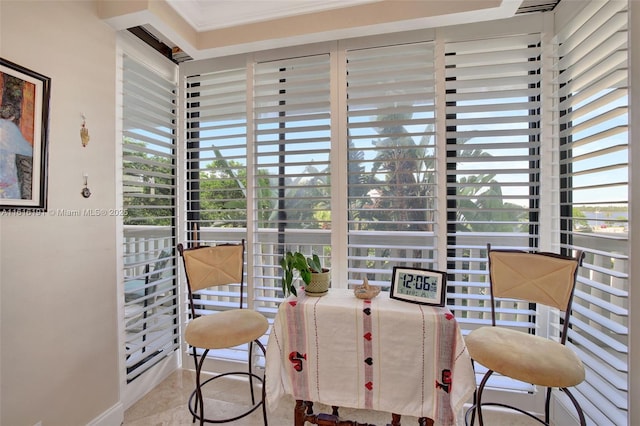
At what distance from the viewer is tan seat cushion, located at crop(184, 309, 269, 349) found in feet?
5.00

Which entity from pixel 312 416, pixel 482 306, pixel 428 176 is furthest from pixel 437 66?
pixel 312 416

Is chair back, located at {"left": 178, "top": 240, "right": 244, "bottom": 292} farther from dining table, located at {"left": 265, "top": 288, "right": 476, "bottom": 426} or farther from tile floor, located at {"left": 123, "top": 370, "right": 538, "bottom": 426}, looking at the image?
tile floor, located at {"left": 123, "top": 370, "right": 538, "bottom": 426}

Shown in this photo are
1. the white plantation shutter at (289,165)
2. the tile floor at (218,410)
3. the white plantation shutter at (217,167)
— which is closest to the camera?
the tile floor at (218,410)

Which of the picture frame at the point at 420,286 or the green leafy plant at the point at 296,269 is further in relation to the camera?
the green leafy plant at the point at 296,269

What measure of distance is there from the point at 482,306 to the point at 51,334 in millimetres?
2553

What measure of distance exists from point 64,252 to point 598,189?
2892mm

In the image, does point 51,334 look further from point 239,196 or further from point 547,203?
point 547,203

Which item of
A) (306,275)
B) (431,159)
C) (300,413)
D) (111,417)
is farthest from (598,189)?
(111,417)

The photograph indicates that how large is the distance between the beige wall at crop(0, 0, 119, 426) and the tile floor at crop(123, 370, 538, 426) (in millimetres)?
258

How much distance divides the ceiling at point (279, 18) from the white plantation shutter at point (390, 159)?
225 millimetres

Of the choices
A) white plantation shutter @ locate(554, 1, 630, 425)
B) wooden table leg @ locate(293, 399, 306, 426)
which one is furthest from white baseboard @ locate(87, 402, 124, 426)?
white plantation shutter @ locate(554, 1, 630, 425)

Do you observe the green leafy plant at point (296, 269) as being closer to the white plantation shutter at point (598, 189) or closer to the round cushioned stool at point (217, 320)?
the round cushioned stool at point (217, 320)

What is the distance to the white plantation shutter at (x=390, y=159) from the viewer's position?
1886 mm

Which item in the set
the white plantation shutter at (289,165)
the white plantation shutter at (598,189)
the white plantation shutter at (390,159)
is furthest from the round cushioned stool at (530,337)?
the white plantation shutter at (289,165)
